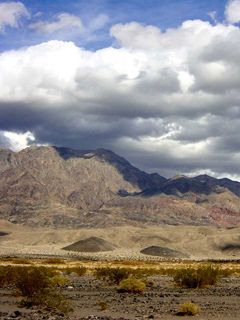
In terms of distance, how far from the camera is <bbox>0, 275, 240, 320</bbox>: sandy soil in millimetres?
26984

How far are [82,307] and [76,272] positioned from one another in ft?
125

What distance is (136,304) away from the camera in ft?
108

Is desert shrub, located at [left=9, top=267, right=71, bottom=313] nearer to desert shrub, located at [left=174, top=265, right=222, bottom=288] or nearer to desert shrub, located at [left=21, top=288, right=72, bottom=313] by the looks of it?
desert shrub, located at [left=21, top=288, right=72, bottom=313]

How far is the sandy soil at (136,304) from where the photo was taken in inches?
1062

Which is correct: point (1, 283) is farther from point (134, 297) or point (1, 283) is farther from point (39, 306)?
point (39, 306)

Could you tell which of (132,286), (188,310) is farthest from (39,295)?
(132,286)

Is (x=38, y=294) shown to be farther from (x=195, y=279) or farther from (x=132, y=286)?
(x=195, y=279)

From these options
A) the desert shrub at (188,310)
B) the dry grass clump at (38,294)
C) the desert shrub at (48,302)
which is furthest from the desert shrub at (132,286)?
the desert shrub at (188,310)

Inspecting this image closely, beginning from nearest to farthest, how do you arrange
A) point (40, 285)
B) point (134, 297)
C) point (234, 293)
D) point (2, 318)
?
point (2, 318), point (40, 285), point (134, 297), point (234, 293)

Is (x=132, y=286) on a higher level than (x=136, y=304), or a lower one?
higher

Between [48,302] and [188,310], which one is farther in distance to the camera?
[48,302]

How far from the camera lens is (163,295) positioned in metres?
38.4

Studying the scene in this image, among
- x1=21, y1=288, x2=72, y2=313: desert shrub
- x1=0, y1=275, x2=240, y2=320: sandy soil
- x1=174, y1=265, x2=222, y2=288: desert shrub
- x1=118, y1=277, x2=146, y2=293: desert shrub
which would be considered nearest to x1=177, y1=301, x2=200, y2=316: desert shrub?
x1=0, y1=275, x2=240, y2=320: sandy soil

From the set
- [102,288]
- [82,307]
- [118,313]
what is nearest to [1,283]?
[102,288]
